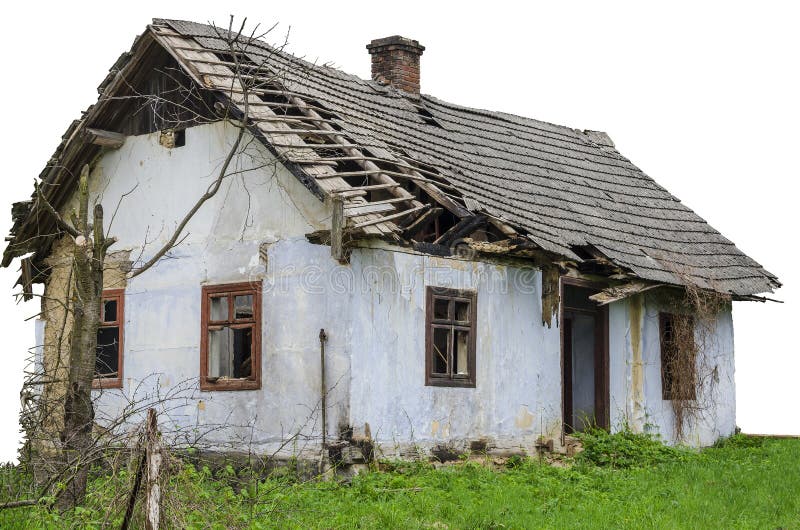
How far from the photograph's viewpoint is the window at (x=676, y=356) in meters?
18.8

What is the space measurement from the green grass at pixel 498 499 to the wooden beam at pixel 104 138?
5.63 m

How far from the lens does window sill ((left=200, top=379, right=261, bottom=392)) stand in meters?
14.4

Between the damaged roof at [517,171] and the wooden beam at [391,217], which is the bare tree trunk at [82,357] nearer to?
the wooden beam at [391,217]

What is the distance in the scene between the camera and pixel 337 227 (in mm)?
13172

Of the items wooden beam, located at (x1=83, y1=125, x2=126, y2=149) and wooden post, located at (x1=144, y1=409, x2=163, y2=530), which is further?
wooden beam, located at (x1=83, y1=125, x2=126, y2=149)

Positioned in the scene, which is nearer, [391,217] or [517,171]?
[391,217]

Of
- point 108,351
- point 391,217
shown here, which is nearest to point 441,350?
A: point 391,217

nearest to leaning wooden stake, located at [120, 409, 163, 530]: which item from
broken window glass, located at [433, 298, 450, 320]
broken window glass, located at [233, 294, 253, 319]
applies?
broken window glass, located at [233, 294, 253, 319]

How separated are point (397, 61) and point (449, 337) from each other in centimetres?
720

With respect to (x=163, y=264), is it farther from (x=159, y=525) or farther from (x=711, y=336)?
(x=711, y=336)

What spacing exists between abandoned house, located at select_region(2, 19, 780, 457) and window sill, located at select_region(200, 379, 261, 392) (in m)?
0.02

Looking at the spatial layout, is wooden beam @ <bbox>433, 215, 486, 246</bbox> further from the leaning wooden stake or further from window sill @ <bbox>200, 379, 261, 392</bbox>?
the leaning wooden stake

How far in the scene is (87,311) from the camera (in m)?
10.9

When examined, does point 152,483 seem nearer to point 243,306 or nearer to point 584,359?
point 243,306
